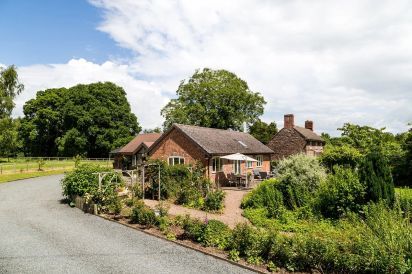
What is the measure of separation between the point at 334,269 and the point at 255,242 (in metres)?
2.47

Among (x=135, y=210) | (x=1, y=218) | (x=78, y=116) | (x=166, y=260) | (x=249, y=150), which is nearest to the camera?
(x=166, y=260)

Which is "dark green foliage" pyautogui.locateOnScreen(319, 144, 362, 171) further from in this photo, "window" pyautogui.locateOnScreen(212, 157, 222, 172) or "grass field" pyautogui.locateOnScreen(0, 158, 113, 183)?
"grass field" pyautogui.locateOnScreen(0, 158, 113, 183)

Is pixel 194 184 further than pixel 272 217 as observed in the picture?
Yes

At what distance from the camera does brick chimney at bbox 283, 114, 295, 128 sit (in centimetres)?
4494

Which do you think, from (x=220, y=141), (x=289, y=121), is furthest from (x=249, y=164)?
(x=289, y=121)

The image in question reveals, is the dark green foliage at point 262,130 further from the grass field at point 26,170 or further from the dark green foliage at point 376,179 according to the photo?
the dark green foliage at point 376,179

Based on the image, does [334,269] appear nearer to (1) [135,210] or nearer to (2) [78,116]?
(1) [135,210]

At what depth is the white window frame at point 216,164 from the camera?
27.3m

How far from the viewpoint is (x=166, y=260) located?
10406 millimetres

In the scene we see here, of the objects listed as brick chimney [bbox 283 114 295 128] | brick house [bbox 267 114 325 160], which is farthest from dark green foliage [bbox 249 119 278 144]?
brick chimney [bbox 283 114 295 128]

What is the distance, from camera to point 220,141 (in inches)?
1257

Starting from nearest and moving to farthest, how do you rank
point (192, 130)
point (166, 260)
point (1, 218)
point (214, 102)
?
point (166, 260)
point (1, 218)
point (192, 130)
point (214, 102)

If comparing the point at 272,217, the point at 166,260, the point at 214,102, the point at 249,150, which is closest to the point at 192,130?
the point at 249,150

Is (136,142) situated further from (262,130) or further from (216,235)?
(216,235)
